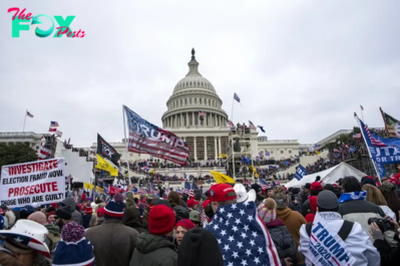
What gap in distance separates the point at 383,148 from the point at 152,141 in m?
9.57

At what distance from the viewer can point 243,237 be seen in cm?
335

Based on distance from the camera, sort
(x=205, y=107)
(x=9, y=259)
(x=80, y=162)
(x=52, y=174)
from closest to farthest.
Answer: (x=9, y=259) < (x=52, y=174) < (x=80, y=162) < (x=205, y=107)

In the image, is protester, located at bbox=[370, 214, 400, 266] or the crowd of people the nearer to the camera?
the crowd of people

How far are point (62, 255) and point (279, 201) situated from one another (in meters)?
3.32

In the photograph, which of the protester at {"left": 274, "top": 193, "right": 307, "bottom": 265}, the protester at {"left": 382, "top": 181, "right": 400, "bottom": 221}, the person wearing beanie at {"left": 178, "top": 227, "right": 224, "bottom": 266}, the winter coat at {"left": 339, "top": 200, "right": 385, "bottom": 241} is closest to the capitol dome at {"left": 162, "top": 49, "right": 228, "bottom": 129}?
the protester at {"left": 382, "top": 181, "right": 400, "bottom": 221}

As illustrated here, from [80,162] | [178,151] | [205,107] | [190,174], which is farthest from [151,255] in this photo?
[205,107]

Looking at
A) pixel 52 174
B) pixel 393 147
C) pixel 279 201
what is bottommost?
pixel 279 201

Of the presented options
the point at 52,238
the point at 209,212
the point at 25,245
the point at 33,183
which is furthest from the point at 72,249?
the point at 33,183

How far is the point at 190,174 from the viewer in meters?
55.4

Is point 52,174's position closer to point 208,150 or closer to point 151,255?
point 151,255

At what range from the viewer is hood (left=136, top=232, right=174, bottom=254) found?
322cm

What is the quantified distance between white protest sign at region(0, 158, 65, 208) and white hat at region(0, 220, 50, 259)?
6.05 m

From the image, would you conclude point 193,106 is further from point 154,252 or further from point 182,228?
point 154,252

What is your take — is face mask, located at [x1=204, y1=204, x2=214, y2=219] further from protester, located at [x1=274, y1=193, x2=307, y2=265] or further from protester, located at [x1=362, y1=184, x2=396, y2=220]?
protester, located at [x1=362, y1=184, x2=396, y2=220]
